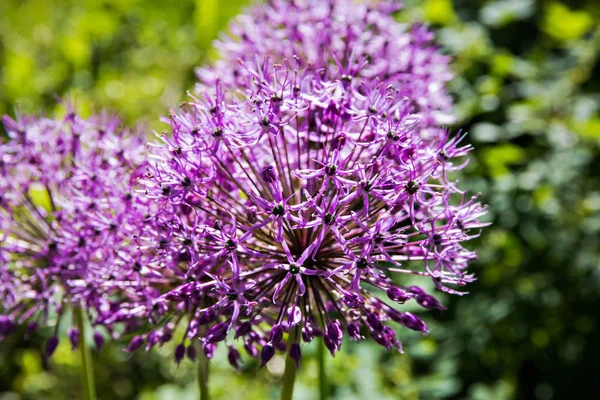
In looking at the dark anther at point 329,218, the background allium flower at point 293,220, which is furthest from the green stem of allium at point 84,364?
the dark anther at point 329,218

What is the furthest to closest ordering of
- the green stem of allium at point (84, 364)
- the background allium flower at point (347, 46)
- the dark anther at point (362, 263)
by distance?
the background allium flower at point (347, 46) < the green stem of allium at point (84, 364) < the dark anther at point (362, 263)

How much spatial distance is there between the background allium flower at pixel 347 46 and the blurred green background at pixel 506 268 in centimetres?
69

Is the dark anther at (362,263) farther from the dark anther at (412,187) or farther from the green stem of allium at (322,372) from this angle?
the green stem of allium at (322,372)

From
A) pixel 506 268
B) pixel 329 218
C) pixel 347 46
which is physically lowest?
pixel 329 218

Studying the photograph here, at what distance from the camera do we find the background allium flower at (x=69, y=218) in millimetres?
2242

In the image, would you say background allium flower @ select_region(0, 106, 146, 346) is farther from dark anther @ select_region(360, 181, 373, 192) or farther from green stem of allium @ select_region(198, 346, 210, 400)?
dark anther @ select_region(360, 181, 373, 192)

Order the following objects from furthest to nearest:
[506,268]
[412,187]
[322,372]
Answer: [506,268], [322,372], [412,187]

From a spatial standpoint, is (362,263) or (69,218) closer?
(362,263)

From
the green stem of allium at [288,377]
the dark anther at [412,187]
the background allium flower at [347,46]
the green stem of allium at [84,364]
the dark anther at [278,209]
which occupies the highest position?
the background allium flower at [347,46]

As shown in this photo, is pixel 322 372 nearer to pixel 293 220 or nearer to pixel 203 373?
pixel 203 373

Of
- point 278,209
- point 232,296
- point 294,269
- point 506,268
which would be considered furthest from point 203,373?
point 506,268

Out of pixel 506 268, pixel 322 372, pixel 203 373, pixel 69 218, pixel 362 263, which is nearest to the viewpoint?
pixel 362 263

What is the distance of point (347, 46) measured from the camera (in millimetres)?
2936

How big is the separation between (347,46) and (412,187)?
1168 millimetres
